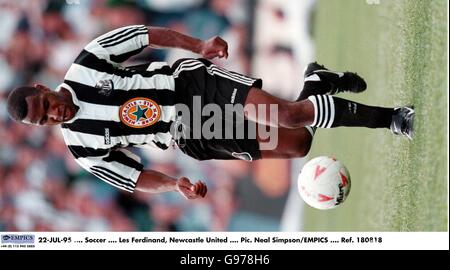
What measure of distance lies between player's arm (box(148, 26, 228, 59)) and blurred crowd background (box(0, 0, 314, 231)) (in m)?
2.00

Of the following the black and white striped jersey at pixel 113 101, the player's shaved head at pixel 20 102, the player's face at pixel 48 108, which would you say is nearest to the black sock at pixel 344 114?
the black and white striped jersey at pixel 113 101

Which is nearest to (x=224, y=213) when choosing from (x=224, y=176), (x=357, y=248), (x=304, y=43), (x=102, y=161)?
(x=224, y=176)

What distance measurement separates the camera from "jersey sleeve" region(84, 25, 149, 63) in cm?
301

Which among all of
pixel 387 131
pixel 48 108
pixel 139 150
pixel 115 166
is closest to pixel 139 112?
pixel 115 166

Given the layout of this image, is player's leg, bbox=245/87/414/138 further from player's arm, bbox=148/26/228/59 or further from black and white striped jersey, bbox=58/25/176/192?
black and white striped jersey, bbox=58/25/176/192

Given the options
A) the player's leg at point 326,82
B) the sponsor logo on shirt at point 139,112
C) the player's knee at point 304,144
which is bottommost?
the player's knee at point 304,144

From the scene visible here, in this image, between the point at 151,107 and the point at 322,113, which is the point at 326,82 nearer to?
the point at 322,113

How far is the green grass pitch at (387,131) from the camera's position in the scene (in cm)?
276

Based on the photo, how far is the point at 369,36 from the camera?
4965 mm

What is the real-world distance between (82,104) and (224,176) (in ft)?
9.33

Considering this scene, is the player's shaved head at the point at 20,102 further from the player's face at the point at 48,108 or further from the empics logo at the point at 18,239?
the empics logo at the point at 18,239

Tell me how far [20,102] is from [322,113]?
1.39 meters

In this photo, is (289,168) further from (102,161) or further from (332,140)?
(102,161)

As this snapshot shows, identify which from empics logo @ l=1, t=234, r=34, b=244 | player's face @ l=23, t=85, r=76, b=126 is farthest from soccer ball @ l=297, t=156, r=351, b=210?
empics logo @ l=1, t=234, r=34, b=244
